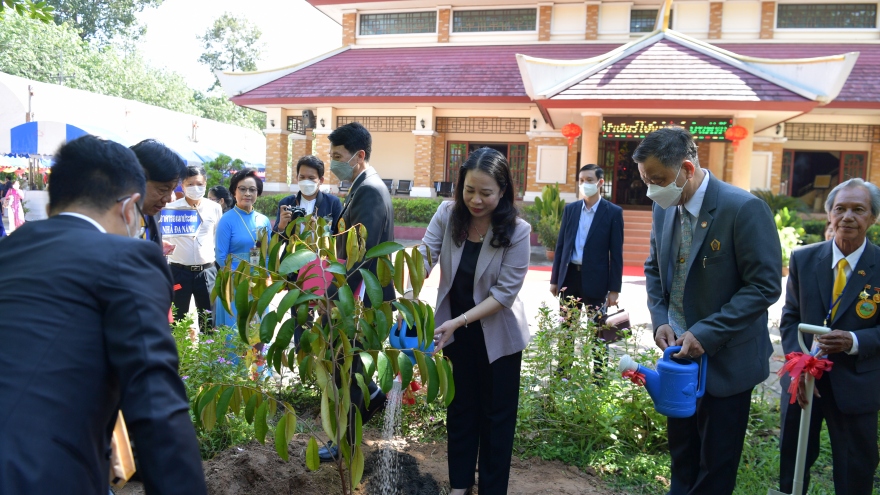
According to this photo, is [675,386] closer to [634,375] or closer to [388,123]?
[634,375]

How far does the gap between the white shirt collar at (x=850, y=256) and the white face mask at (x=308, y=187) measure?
346 centimetres

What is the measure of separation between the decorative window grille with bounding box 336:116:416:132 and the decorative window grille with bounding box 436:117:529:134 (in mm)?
874

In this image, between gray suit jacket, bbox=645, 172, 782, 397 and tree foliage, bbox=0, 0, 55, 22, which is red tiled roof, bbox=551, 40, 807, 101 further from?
gray suit jacket, bbox=645, 172, 782, 397

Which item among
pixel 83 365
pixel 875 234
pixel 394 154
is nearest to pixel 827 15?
pixel 875 234

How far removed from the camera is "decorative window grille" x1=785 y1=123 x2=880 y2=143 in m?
17.1

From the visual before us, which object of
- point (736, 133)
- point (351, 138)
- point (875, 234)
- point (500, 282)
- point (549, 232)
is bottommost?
point (549, 232)

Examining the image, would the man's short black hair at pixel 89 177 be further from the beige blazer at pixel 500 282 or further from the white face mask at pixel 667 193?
the white face mask at pixel 667 193

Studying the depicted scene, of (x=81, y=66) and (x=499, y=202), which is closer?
(x=499, y=202)

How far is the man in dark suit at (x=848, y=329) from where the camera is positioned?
2965 millimetres

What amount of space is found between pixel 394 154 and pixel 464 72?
3866 millimetres

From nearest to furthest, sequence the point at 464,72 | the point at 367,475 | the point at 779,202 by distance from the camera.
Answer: the point at 367,475 < the point at 779,202 < the point at 464,72

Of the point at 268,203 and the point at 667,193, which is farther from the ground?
the point at 667,193

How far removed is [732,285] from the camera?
2.74 metres

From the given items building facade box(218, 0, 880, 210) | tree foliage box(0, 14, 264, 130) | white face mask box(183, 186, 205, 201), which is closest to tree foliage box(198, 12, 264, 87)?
tree foliage box(0, 14, 264, 130)
